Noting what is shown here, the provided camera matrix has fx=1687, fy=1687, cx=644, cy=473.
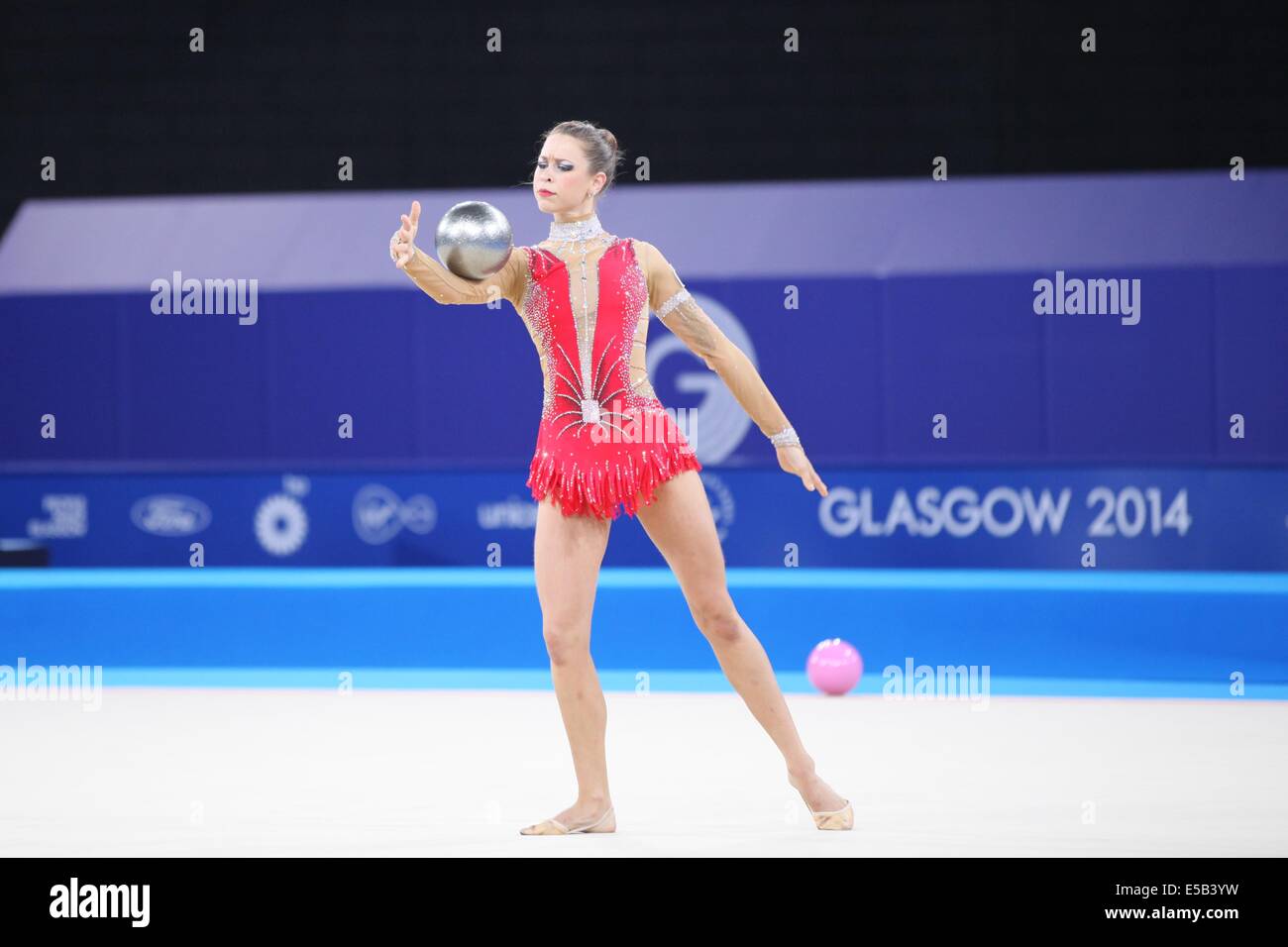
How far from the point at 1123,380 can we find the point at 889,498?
50.7 inches

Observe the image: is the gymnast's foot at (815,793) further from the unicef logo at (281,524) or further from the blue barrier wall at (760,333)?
the unicef logo at (281,524)

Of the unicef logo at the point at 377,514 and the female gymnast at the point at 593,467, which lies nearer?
the female gymnast at the point at 593,467

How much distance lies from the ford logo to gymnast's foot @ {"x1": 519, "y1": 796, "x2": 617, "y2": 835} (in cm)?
549

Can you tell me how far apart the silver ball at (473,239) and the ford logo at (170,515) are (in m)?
5.66

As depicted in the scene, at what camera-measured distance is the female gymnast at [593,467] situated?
3994 mm

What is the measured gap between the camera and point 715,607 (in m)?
4.06

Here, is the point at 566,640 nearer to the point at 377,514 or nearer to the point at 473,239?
the point at 473,239

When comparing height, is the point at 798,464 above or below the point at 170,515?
above

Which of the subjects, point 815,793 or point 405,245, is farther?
point 815,793

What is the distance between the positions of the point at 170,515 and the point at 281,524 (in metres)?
0.67

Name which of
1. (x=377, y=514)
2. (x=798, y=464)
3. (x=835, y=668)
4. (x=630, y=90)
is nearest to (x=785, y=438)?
(x=798, y=464)

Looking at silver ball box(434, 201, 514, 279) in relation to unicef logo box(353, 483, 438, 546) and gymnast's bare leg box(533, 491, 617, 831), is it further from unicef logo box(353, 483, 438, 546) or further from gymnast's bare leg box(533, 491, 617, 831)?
unicef logo box(353, 483, 438, 546)

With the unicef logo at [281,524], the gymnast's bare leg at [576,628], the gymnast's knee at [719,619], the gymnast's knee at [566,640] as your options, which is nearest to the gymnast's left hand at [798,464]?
the gymnast's knee at [719,619]

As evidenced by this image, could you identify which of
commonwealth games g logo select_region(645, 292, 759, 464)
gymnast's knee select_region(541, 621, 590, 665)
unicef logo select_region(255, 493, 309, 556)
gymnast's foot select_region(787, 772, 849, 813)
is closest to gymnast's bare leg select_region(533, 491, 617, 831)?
gymnast's knee select_region(541, 621, 590, 665)
